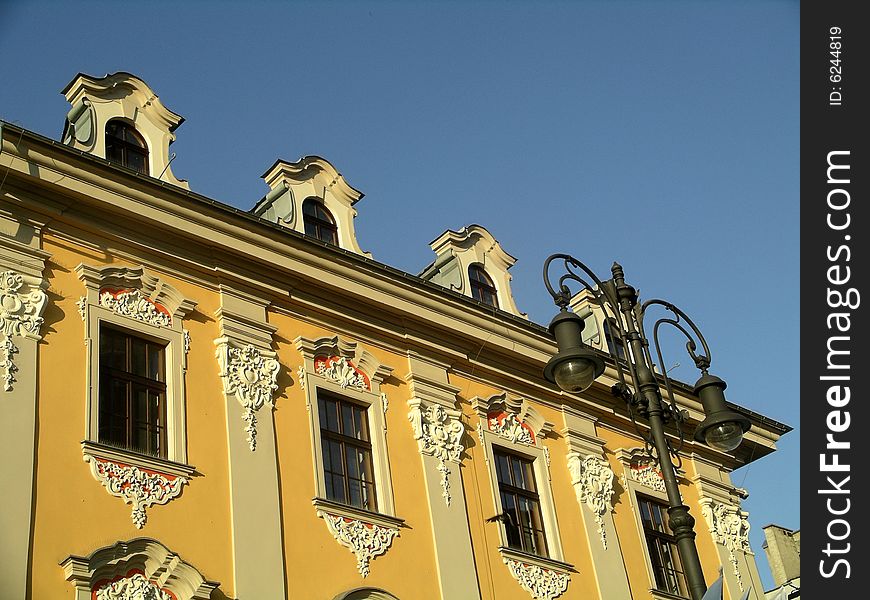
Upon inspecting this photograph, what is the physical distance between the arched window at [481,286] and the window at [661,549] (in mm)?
4030

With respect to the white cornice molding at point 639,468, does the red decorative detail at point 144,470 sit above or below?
below

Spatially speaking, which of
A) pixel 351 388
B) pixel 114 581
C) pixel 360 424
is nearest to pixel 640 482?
pixel 360 424

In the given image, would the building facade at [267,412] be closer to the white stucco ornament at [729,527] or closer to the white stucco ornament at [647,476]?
the white stucco ornament at [647,476]

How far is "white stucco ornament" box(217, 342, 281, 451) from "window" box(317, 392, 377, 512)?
0.90m

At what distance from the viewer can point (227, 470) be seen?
14070mm

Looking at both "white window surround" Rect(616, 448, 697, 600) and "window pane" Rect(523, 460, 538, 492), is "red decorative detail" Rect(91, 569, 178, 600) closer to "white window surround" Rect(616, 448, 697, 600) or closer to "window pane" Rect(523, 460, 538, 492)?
"window pane" Rect(523, 460, 538, 492)

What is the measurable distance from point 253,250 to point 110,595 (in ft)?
17.0

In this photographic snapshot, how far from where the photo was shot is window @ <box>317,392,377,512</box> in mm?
15320

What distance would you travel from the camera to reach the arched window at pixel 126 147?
618 inches

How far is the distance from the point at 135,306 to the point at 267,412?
208 cm

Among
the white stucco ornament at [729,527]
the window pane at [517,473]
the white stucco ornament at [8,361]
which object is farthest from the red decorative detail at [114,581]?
the white stucco ornament at [729,527]

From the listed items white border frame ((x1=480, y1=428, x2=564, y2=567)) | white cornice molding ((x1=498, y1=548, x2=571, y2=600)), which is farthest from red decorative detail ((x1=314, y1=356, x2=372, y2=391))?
white cornice molding ((x1=498, y1=548, x2=571, y2=600))

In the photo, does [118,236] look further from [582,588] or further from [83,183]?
[582,588]
